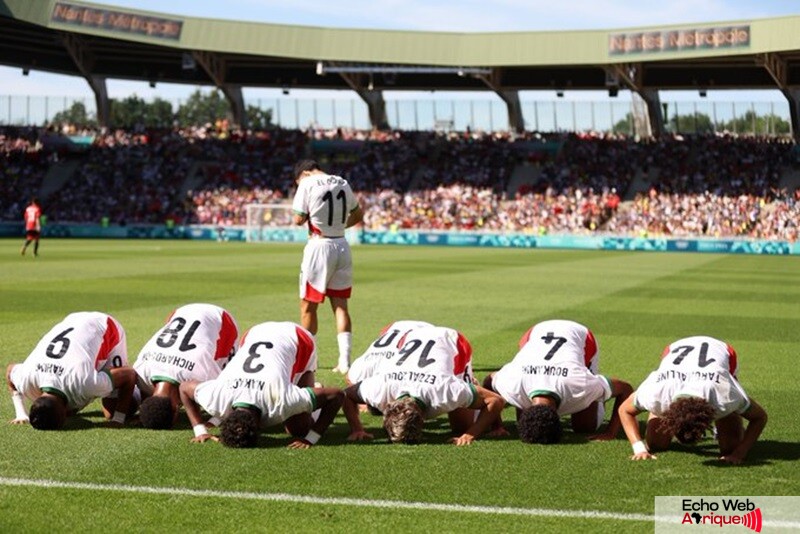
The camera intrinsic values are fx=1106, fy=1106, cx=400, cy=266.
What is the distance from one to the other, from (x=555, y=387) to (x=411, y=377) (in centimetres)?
109

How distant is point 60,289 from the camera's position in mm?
22062

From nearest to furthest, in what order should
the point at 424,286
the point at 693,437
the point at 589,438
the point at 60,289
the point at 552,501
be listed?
the point at 552,501, the point at 693,437, the point at 589,438, the point at 60,289, the point at 424,286

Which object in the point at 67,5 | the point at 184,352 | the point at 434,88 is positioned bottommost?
the point at 184,352

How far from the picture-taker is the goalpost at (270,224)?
6066cm

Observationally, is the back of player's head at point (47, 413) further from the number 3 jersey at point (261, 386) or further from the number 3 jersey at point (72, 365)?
the number 3 jersey at point (261, 386)

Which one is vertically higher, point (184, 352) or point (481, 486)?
point (184, 352)

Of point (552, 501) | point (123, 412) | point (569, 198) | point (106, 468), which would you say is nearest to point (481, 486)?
point (552, 501)

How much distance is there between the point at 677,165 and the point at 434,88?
16742mm

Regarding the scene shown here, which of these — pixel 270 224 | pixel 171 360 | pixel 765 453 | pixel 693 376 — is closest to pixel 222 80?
pixel 270 224

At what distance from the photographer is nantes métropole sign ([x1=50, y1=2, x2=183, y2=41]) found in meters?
60.6

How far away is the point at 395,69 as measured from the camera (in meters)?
64.2

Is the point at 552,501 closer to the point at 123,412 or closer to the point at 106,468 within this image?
the point at 106,468

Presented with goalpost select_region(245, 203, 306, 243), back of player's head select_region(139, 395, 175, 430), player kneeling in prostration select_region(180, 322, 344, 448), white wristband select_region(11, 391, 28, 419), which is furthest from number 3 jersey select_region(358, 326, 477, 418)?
goalpost select_region(245, 203, 306, 243)

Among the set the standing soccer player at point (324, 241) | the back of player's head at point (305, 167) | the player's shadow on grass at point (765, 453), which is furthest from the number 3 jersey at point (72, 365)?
the player's shadow on grass at point (765, 453)
